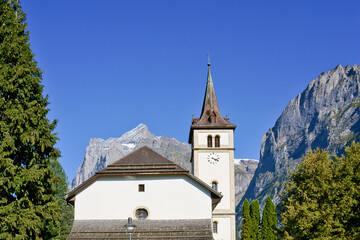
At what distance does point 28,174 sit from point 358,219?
2020 cm

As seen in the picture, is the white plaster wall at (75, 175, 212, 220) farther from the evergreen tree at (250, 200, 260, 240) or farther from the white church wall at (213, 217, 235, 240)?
the evergreen tree at (250, 200, 260, 240)

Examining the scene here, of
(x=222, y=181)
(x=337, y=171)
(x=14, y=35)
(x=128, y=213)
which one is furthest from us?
(x=222, y=181)

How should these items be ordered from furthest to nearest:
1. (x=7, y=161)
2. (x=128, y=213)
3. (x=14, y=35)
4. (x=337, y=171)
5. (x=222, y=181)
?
(x=222, y=181), (x=337, y=171), (x=128, y=213), (x=14, y=35), (x=7, y=161)

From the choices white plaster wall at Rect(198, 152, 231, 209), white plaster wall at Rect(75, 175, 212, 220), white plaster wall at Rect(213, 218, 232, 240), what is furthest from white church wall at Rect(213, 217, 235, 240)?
white plaster wall at Rect(75, 175, 212, 220)

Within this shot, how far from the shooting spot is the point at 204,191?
29.9 meters

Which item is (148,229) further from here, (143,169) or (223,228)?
(223,228)

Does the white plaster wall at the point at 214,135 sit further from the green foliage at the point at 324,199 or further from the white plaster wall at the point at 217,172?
the green foliage at the point at 324,199

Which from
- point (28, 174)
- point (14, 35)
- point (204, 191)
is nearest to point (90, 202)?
point (204, 191)

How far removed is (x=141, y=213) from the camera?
29.8 m

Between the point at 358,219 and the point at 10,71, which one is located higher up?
the point at 10,71

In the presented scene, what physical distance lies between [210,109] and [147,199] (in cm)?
2649

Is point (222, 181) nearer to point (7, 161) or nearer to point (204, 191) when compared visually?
point (204, 191)

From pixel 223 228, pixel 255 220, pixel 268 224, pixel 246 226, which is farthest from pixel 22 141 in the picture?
pixel 268 224

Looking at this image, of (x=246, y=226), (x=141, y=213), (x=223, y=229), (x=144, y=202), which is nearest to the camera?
(x=141, y=213)
